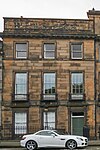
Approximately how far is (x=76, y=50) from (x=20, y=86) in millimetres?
6306

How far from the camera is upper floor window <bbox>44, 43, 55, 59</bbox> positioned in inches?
1396

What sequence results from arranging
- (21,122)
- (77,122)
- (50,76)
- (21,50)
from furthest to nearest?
(21,50) < (50,76) < (77,122) < (21,122)

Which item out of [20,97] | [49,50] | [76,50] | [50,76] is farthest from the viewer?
[76,50]

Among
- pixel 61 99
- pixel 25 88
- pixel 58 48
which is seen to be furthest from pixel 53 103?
pixel 58 48

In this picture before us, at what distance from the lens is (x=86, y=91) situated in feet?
115

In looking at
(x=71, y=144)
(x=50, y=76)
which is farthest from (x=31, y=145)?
(x=50, y=76)

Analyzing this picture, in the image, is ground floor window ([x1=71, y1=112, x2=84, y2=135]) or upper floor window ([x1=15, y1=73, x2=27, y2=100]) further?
ground floor window ([x1=71, y1=112, x2=84, y2=135])

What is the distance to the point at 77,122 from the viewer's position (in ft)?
115

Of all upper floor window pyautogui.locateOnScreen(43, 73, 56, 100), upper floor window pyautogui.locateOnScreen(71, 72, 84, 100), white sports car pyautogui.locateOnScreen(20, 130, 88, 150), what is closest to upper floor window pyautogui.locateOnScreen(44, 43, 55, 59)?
upper floor window pyautogui.locateOnScreen(43, 73, 56, 100)

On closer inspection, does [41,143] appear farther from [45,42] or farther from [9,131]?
[45,42]

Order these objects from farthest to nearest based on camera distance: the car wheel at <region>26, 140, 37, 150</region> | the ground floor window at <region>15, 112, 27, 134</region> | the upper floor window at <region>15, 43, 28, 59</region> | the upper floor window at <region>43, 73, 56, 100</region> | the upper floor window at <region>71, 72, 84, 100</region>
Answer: the upper floor window at <region>15, 43, 28, 59</region> < the upper floor window at <region>71, 72, 84, 100</region> < the upper floor window at <region>43, 73, 56, 100</region> < the ground floor window at <region>15, 112, 27, 134</region> < the car wheel at <region>26, 140, 37, 150</region>

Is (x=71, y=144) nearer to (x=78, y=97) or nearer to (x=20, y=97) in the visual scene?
(x=78, y=97)

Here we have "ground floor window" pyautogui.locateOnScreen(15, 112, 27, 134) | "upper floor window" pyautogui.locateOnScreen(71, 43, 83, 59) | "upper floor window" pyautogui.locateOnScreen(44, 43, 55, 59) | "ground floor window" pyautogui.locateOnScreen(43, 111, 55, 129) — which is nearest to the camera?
"ground floor window" pyautogui.locateOnScreen(15, 112, 27, 134)

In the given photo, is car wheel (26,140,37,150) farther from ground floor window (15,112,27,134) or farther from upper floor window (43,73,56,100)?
upper floor window (43,73,56,100)
